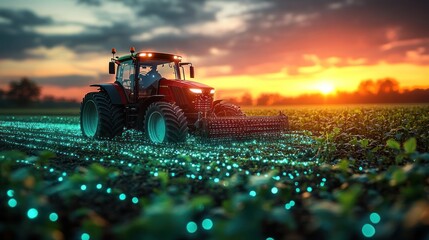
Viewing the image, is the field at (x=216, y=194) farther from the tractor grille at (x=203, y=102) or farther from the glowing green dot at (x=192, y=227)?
the tractor grille at (x=203, y=102)

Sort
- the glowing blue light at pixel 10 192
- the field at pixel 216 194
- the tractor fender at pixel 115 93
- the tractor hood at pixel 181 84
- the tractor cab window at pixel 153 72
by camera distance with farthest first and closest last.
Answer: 1. the tractor fender at pixel 115 93
2. the tractor cab window at pixel 153 72
3. the tractor hood at pixel 181 84
4. the glowing blue light at pixel 10 192
5. the field at pixel 216 194

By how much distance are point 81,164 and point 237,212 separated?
4.85 m

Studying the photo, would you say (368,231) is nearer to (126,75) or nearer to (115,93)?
(115,93)

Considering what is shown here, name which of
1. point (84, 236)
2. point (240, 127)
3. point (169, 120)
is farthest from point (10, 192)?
point (240, 127)

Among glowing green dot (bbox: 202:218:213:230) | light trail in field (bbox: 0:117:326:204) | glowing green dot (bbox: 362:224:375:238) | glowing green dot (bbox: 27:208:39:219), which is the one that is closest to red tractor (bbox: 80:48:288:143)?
light trail in field (bbox: 0:117:326:204)

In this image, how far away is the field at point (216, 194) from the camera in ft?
6.92

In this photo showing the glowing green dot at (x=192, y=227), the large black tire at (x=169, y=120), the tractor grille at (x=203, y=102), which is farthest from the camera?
the tractor grille at (x=203, y=102)

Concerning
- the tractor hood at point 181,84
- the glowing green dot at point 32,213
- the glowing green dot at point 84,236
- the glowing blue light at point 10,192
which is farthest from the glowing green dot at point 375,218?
the tractor hood at point 181,84

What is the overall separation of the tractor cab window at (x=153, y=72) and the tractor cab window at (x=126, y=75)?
1.12ft

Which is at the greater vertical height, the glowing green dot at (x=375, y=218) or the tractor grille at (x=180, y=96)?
the tractor grille at (x=180, y=96)

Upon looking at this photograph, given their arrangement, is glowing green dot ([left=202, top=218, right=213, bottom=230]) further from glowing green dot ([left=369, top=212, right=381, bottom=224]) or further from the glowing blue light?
the glowing blue light

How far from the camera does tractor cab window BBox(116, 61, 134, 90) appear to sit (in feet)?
36.0

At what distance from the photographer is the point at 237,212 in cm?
234

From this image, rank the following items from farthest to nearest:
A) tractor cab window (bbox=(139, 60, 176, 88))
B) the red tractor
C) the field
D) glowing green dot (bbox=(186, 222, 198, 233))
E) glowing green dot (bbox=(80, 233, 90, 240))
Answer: tractor cab window (bbox=(139, 60, 176, 88))
the red tractor
glowing green dot (bbox=(186, 222, 198, 233))
glowing green dot (bbox=(80, 233, 90, 240))
the field
